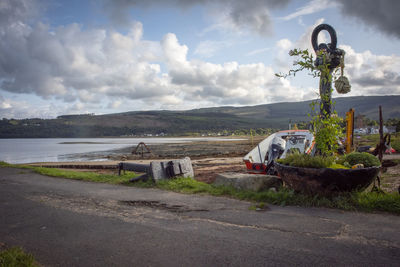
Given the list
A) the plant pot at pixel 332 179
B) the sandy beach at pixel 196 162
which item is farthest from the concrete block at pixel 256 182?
the sandy beach at pixel 196 162

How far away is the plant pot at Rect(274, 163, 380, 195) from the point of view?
584 cm

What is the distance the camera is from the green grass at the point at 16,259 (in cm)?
340

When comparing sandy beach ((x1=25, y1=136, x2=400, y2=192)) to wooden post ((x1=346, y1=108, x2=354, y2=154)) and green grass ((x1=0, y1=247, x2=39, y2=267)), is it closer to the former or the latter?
wooden post ((x1=346, y1=108, x2=354, y2=154))

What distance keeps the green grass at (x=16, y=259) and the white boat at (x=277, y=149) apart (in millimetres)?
7976

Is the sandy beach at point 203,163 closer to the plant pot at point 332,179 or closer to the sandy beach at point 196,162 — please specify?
the sandy beach at point 196,162

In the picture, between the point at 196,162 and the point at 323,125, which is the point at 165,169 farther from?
the point at 196,162

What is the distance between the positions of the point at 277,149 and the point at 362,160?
13.1ft

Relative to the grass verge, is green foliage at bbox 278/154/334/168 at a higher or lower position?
higher

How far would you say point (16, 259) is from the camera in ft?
11.6

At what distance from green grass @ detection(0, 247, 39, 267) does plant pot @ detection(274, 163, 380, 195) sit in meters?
5.23

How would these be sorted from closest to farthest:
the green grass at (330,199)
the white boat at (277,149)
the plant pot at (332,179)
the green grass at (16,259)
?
the green grass at (16,259), the green grass at (330,199), the plant pot at (332,179), the white boat at (277,149)

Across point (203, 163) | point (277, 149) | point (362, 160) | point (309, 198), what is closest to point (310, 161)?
point (309, 198)

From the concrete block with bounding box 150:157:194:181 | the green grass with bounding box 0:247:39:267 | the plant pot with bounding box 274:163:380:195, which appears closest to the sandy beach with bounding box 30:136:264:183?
the concrete block with bounding box 150:157:194:181

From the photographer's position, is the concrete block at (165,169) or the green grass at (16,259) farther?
the concrete block at (165,169)
